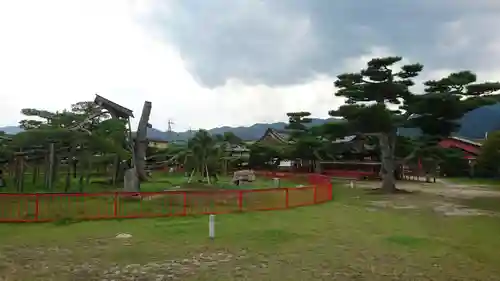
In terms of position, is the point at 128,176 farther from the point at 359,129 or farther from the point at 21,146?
the point at 359,129

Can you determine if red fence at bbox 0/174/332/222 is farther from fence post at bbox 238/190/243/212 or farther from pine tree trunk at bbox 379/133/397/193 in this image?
pine tree trunk at bbox 379/133/397/193

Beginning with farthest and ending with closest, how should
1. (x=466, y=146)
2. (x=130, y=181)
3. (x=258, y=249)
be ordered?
(x=466, y=146) → (x=130, y=181) → (x=258, y=249)

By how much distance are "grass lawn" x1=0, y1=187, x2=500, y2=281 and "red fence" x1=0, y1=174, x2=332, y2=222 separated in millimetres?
1161

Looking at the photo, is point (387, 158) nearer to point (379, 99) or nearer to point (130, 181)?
point (379, 99)

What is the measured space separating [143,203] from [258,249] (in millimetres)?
9221

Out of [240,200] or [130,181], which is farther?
[130,181]

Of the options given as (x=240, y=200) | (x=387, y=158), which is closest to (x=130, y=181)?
(x=240, y=200)

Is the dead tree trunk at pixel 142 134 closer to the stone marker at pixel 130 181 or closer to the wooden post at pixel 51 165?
the stone marker at pixel 130 181

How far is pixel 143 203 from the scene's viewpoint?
1827 cm

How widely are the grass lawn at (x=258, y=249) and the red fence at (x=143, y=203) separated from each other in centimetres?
116

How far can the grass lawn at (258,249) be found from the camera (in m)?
8.30

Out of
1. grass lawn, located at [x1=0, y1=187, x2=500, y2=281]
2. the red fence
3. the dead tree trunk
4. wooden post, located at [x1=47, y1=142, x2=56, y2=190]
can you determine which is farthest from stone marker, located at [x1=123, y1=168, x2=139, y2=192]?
grass lawn, located at [x1=0, y1=187, x2=500, y2=281]

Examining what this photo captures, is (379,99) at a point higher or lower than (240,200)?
higher

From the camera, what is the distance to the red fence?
48.2 feet
